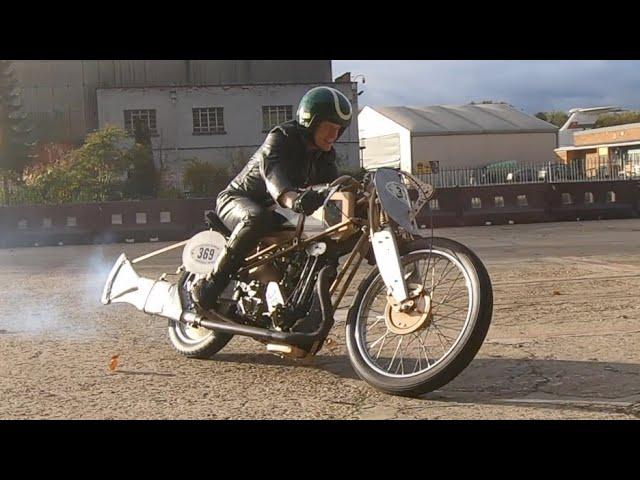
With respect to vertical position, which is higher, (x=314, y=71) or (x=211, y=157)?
(x=314, y=71)

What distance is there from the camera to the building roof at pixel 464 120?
58594mm

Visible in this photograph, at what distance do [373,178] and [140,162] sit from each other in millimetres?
31147

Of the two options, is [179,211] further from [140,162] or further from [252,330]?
[140,162]

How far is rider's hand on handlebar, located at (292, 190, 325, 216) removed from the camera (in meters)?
4.29

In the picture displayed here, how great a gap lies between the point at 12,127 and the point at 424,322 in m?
45.1

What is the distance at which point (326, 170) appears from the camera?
4980mm

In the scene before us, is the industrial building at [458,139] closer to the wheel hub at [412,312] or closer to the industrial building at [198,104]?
the industrial building at [198,104]

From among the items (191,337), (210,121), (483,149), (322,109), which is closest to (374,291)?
(322,109)

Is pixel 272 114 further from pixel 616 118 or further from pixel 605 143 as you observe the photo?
pixel 616 118

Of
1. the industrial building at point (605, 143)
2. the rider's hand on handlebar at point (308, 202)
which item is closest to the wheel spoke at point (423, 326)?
the rider's hand on handlebar at point (308, 202)

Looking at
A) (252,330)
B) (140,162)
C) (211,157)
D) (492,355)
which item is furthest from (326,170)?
(211,157)

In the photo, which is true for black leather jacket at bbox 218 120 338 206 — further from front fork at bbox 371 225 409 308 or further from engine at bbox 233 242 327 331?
front fork at bbox 371 225 409 308

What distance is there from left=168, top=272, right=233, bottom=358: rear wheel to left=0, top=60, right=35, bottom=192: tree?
4005 cm
